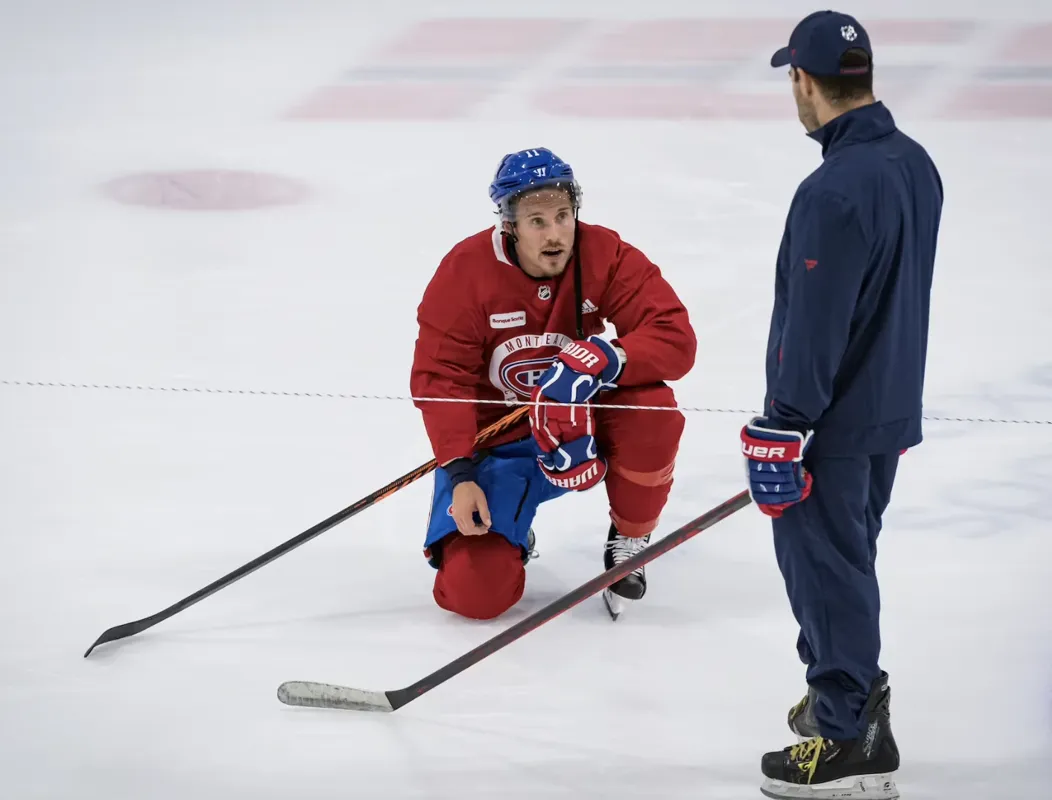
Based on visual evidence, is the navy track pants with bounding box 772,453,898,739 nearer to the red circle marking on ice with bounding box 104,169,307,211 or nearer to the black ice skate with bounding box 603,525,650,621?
the black ice skate with bounding box 603,525,650,621

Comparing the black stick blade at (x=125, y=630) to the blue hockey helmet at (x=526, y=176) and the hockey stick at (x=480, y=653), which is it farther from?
the blue hockey helmet at (x=526, y=176)

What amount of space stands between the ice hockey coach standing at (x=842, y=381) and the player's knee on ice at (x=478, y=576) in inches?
27.9

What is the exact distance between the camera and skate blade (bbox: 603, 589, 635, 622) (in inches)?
106

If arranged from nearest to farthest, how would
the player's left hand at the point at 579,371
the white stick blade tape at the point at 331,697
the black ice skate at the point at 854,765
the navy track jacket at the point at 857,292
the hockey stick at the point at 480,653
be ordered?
the navy track jacket at the point at 857,292
the black ice skate at the point at 854,765
the hockey stick at the point at 480,653
the white stick blade tape at the point at 331,697
the player's left hand at the point at 579,371

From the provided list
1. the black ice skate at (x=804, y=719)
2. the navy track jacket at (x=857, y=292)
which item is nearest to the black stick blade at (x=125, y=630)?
the black ice skate at (x=804, y=719)

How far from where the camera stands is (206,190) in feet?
16.8

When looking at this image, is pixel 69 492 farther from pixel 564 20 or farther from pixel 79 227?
pixel 564 20

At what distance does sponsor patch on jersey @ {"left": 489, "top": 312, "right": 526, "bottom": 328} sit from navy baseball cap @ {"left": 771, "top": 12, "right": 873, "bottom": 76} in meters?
0.86

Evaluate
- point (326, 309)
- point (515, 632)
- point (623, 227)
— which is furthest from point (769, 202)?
point (515, 632)

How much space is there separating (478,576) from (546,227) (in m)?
0.66

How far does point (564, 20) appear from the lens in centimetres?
675

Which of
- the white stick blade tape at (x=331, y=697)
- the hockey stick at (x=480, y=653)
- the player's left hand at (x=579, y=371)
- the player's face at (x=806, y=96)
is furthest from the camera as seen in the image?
the player's left hand at (x=579, y=371)

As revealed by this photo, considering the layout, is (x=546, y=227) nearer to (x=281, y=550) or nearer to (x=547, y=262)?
(x=547, y=262)

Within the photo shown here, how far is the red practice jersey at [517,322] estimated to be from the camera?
2.65m
